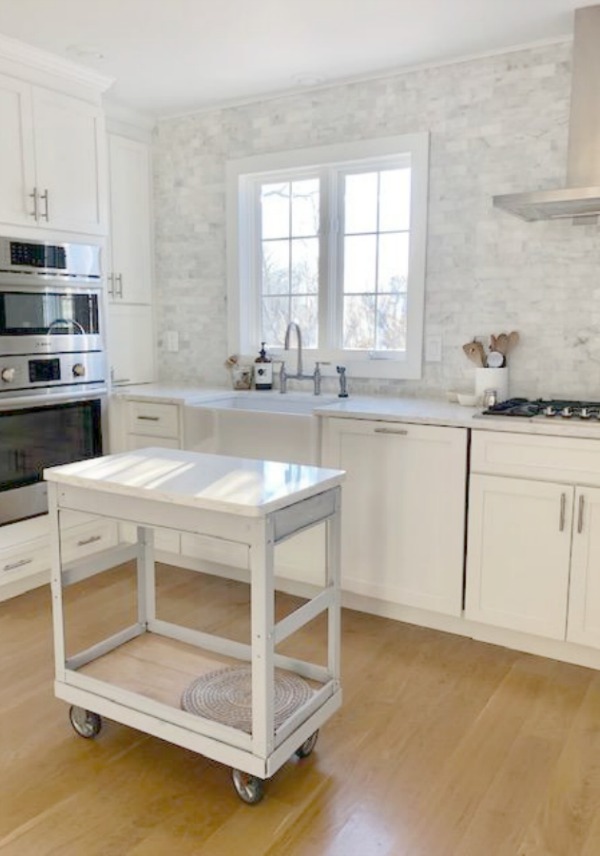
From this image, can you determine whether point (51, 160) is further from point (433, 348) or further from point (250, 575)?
point (250, 575)

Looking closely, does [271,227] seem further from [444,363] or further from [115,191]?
[444,363]

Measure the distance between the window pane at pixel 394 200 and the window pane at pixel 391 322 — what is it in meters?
0.36

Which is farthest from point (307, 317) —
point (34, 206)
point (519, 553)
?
point (519, 553)

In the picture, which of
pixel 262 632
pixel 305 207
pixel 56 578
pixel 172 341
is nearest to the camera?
pixel 262 632

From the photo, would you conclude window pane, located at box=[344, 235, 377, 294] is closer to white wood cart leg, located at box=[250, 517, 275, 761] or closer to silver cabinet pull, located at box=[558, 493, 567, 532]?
silver cabinet pull, located at box=[558, 493, 567, 532]

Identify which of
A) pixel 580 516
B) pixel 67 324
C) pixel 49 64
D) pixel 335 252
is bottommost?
pixel 580 516

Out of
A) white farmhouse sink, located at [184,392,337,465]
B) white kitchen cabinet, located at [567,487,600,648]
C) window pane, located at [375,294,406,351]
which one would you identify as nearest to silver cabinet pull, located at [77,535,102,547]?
white farmhouse sink, located at [184,392,337,465]

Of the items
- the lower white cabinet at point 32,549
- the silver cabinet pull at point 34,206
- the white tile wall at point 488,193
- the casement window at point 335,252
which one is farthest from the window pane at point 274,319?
the lower white cabinet at point 32,549

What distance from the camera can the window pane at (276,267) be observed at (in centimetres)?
391

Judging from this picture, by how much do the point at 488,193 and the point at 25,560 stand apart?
279 centimetres

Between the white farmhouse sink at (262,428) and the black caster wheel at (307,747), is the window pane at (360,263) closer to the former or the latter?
the white farmhouse sink at (262,428)

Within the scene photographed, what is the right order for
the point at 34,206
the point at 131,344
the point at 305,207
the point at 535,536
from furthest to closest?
the point at 131,344, the point at 305,207, the point at 34,206, the point at 535,536

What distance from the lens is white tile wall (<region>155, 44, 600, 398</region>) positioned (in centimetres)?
300

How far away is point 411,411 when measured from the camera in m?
2.97
